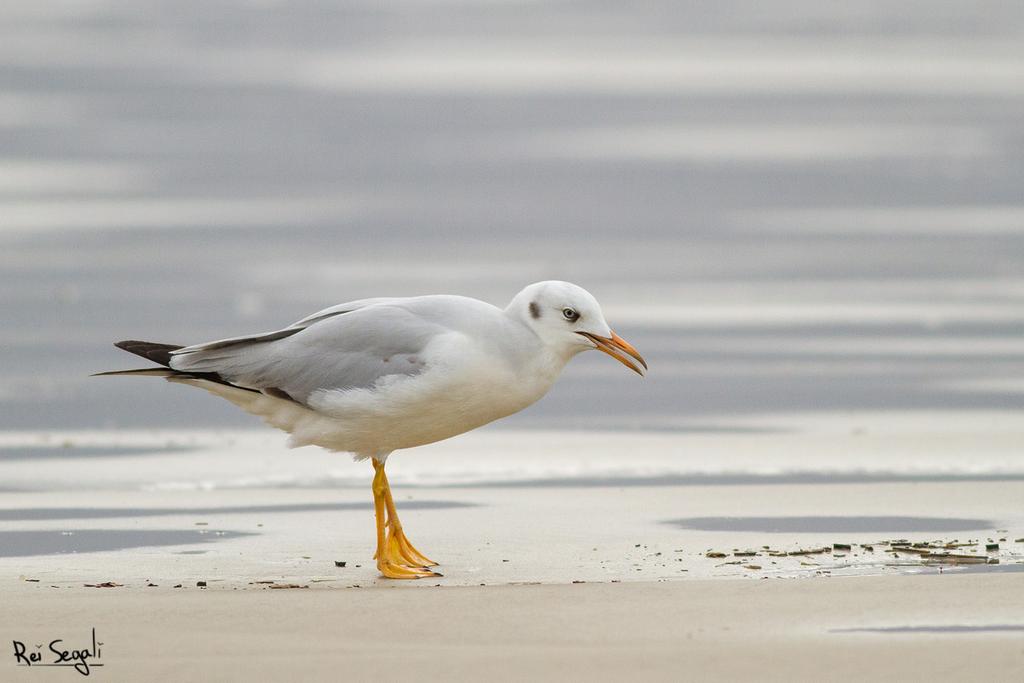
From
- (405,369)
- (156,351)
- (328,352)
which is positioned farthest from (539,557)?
(156,351)

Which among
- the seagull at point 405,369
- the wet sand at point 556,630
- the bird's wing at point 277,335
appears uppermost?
the bird's wing at point 277,335

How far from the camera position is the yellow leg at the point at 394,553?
813 centimetres

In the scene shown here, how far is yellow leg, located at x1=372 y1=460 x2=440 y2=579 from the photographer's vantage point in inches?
320

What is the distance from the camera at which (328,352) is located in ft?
28.8

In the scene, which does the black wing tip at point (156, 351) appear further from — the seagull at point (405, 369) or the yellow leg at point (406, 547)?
the yellow leg at point (406, 547)

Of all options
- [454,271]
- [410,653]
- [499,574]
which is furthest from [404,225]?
[410,653]

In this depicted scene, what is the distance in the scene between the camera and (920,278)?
15.2 metres

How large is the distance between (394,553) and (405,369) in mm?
773

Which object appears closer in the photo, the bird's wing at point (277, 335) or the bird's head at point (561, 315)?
the bird's head at point (561, 315)

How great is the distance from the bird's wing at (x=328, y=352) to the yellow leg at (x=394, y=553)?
554 millimetres

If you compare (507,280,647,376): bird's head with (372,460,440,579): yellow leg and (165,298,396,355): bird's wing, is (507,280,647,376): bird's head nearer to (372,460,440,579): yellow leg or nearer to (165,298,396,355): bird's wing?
(165,298,396,355): bird's wing

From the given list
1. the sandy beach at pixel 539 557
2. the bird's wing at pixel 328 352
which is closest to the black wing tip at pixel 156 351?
the bird's wing at pixel 328 352

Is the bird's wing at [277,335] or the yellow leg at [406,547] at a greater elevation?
the bird's wing at [277,335]

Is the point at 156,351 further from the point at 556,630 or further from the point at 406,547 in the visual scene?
the point at 556,630
